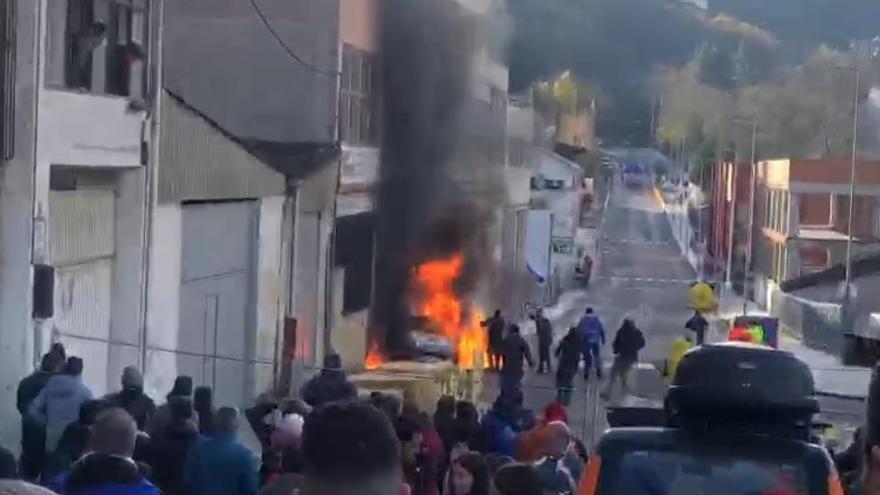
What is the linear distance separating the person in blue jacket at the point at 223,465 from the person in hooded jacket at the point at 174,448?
1.83ft

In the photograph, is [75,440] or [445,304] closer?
[75,440]

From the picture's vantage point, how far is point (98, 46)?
→ 17.0 meters

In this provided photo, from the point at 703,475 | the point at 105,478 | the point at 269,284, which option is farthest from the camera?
the point at 269,284

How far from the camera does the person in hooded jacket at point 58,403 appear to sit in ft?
37.1

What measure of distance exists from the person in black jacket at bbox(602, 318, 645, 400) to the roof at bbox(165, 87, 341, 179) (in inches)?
203

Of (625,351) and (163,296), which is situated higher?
(163,296)

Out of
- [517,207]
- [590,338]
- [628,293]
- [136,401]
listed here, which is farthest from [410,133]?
[628,293]

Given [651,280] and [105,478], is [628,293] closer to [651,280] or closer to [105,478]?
[651,280]

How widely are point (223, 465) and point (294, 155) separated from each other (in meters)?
16.5

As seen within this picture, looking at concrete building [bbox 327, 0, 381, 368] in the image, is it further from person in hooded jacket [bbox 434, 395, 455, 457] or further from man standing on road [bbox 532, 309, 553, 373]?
person in hooded jacket [bbox 434, 395, 455, 457]

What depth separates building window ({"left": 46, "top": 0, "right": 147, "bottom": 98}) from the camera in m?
16.0

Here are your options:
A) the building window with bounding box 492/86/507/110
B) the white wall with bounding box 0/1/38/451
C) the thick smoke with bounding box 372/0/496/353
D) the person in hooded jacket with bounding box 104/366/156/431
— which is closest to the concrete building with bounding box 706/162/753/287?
the building window with bounding box 492/86/507/110

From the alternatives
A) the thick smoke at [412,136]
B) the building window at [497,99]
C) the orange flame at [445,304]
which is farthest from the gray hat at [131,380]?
the building window at [497,99]

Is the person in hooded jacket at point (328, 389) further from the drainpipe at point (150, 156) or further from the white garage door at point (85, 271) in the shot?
the drainpipe at point (150, 156)
